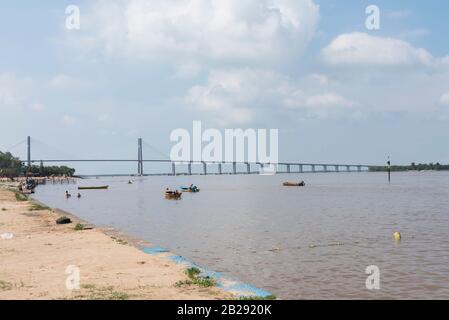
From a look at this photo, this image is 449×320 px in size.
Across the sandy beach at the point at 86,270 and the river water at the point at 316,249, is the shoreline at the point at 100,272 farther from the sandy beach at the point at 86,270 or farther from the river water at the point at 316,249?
the river water at the point at 316,249

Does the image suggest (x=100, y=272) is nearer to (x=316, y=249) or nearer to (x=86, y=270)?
(x=86, y=270)

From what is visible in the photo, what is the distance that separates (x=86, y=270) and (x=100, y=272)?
0.64 m

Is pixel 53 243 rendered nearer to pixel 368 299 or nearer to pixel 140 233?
pixel 140 233

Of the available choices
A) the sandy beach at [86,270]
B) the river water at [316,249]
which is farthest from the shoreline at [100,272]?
the river water at [316,249]

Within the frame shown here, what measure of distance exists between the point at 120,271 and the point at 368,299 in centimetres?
798

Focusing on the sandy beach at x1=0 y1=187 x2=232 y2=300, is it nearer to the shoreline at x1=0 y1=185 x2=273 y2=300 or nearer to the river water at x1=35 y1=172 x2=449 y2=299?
the shoreline at x1=0 y1=185 x2=273 y2=300

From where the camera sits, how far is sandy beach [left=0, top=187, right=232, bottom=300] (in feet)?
39.3

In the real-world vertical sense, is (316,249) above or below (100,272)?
below

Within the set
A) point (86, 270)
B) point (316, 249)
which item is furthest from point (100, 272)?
point (316, 249)

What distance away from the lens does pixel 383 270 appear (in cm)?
1841

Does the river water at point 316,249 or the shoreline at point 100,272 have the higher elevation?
the shoreline at point 100,272

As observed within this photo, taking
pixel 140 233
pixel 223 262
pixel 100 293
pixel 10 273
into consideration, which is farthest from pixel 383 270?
pixel 140 233

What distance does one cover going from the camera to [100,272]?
14.8 meters

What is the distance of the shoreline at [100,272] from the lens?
11977mm
